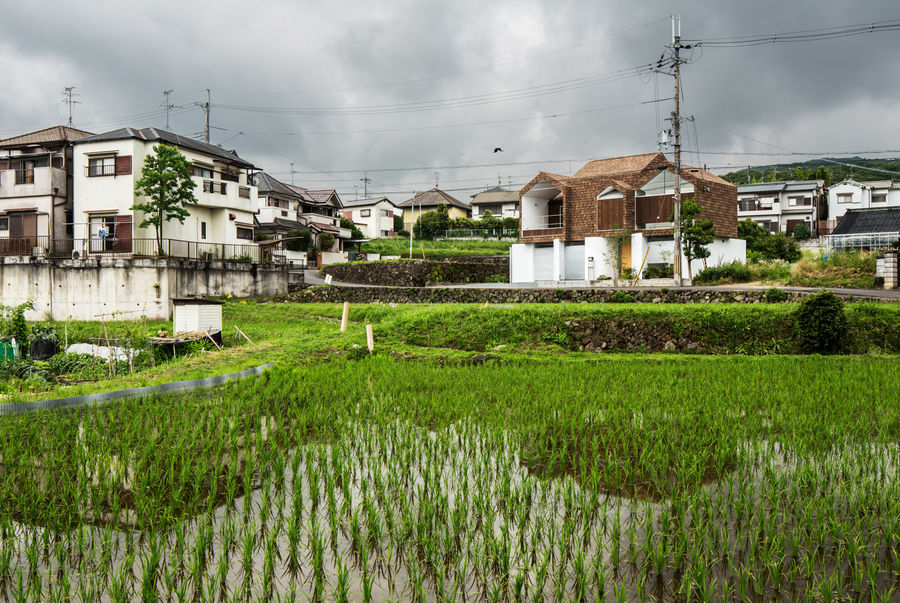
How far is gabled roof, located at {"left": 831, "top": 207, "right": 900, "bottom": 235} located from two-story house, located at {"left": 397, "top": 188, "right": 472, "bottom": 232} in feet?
107

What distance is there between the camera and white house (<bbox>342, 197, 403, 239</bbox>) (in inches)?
2188

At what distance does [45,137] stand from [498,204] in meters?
39.3

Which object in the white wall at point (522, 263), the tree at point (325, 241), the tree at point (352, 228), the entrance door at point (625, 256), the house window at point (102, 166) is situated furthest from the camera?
the tree at point (352, 228)

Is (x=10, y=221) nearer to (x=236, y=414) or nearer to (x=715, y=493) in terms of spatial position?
(x=236, y=414)

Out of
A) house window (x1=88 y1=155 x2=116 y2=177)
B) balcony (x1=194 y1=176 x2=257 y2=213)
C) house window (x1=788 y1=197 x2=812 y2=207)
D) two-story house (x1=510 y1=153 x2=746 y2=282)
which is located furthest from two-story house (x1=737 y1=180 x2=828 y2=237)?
house window (x1=88 y1=155 x2=116 y2=177)

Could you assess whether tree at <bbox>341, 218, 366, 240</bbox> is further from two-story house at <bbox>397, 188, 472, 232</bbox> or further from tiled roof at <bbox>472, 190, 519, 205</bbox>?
tiled roof at <bbox>472, 190, 519, 205</bbox>

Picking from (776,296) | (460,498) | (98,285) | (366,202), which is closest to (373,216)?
(366,202)

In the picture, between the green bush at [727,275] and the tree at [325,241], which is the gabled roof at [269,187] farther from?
the green bush at [727,275]

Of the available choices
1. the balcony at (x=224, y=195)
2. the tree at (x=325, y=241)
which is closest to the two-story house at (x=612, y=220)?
the balcony at (x=224, y=195)

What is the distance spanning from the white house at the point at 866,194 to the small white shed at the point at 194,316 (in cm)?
4770

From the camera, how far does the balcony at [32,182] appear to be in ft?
84.6

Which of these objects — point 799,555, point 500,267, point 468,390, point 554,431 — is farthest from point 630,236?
point 799,555

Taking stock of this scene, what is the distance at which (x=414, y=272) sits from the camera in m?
29.2

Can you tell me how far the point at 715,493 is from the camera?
4.68 meters
